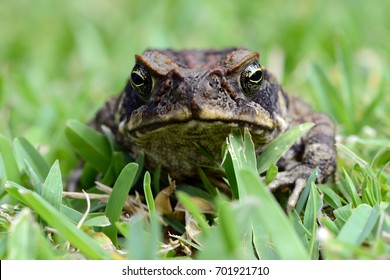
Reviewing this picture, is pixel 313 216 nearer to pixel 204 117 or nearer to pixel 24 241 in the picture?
pixel 204 117

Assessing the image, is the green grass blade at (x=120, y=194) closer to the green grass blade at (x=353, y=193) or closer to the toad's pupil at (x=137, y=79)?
the toad's pupil at (x=137, y=79)

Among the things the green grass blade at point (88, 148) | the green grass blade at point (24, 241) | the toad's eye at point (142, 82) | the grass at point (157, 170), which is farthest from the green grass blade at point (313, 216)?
the green grass blade at point (88, 148)

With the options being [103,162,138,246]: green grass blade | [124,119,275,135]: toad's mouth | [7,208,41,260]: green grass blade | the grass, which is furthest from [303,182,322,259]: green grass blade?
[7,208,41,260]: green grass blade

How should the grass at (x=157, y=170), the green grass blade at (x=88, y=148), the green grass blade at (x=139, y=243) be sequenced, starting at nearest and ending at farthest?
the green grass blade at (x=139, y=243) < the grass at (x=157, y=170) < the green grass blade at (x=88, y=148)

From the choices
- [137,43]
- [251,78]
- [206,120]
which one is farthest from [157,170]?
[137,43]

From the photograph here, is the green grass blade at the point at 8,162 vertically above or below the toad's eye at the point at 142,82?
below

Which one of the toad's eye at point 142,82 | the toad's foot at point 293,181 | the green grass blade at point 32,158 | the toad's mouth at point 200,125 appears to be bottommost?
the toad's foot at point 293,181
